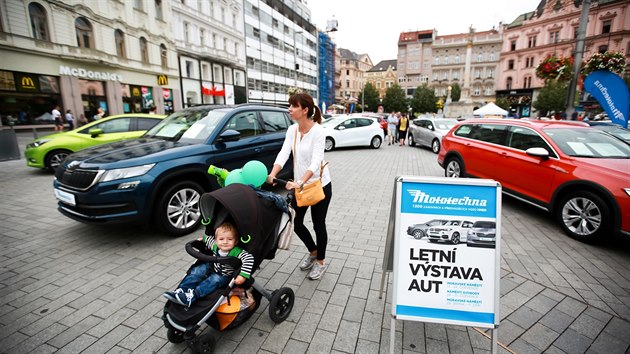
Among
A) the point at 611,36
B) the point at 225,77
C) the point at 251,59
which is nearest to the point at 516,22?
the point at 611,36

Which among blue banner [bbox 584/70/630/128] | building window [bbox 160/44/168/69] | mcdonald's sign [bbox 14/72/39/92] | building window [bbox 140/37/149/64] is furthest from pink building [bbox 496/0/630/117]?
mcdonald's sign [bbox 14/72/39/92]

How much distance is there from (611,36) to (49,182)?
68.7 m

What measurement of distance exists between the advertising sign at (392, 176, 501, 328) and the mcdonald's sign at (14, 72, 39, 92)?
78.0 ft

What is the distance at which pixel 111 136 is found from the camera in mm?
8188

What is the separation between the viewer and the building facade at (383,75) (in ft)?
329

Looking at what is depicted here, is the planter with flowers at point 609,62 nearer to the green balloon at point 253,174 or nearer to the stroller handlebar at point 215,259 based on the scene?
the green balloon at point 253,174

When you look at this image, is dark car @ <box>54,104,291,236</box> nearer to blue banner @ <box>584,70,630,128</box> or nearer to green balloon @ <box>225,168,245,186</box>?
green balloon @ <box>225,168,245,186</box>

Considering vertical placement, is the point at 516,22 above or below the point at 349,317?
above

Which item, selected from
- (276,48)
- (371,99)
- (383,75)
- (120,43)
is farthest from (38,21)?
(383,75)

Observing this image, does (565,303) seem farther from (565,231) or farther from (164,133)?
(164,133)

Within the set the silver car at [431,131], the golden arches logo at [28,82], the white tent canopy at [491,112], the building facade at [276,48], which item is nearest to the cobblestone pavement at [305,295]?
the silver car at [431,131]

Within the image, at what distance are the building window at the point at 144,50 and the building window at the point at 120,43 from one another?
1601mm

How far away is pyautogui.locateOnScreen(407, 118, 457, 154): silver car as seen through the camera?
14.0m

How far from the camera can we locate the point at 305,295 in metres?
3.03
